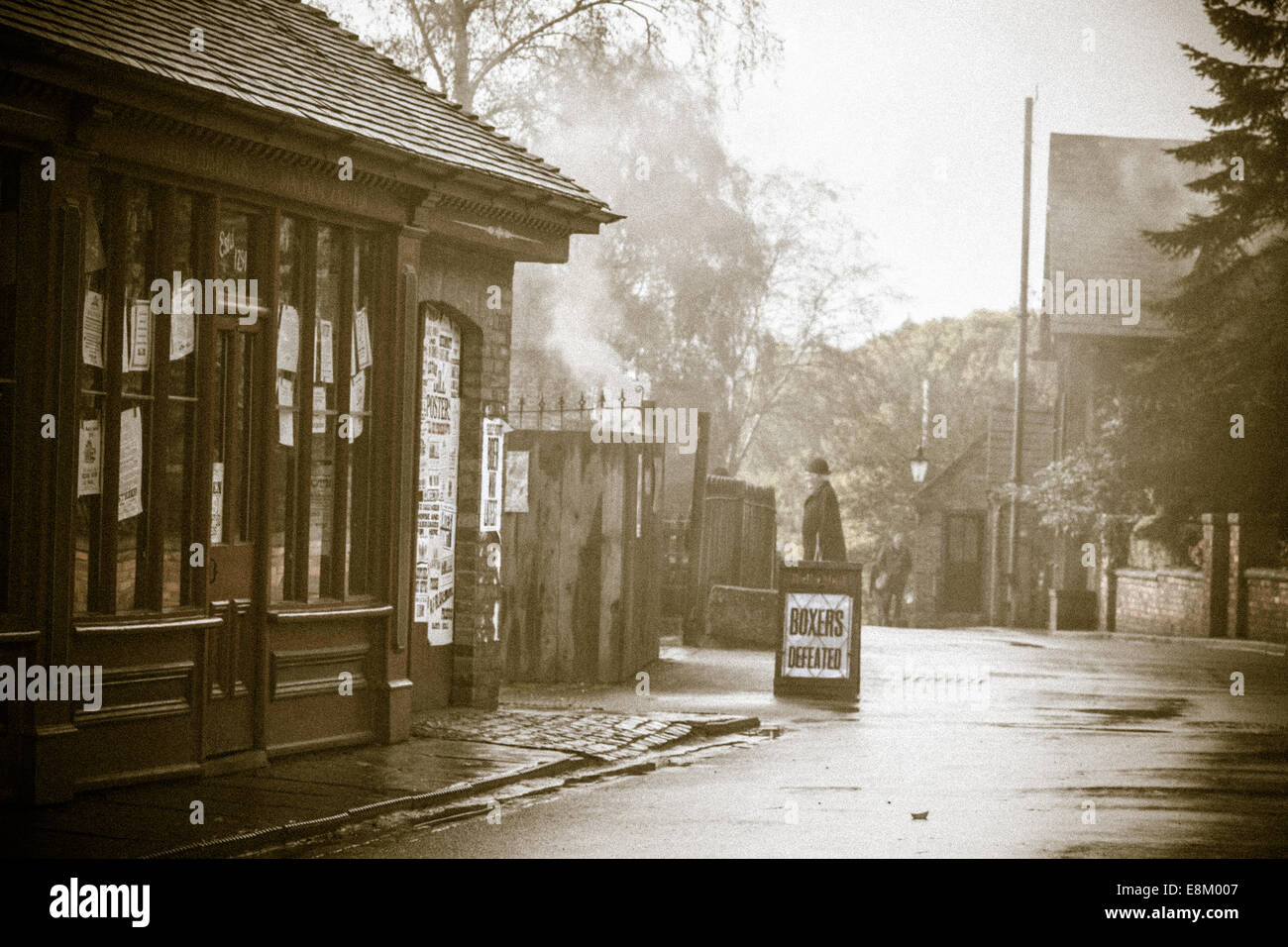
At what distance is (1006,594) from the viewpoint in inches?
1435

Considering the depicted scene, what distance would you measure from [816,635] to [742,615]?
17.0 ft

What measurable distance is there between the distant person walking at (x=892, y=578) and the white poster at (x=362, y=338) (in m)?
25.9

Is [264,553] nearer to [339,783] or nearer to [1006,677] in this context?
[339,783]

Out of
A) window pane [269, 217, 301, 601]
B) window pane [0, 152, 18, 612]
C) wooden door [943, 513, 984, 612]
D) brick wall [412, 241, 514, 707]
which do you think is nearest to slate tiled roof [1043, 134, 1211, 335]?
wooden door [943, 513, 984, 612]

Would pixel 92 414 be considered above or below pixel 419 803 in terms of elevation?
above

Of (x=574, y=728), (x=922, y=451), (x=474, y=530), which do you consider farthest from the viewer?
(x=922, y=451)

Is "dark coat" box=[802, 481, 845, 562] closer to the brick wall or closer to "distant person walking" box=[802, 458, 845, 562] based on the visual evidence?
"distant person walking" box=[802, 458, 845, 562]

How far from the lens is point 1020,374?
1369 inches

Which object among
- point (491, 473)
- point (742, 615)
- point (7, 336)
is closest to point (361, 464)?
point (491, 473)

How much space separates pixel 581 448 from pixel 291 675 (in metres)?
4.96

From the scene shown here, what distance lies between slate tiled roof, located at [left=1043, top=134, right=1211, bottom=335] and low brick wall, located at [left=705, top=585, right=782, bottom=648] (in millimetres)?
18028

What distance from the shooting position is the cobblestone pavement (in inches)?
400

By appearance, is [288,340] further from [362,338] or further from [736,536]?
[736,536]

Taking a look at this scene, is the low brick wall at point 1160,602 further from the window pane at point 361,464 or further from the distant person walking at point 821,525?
the window pane at point 361,464
